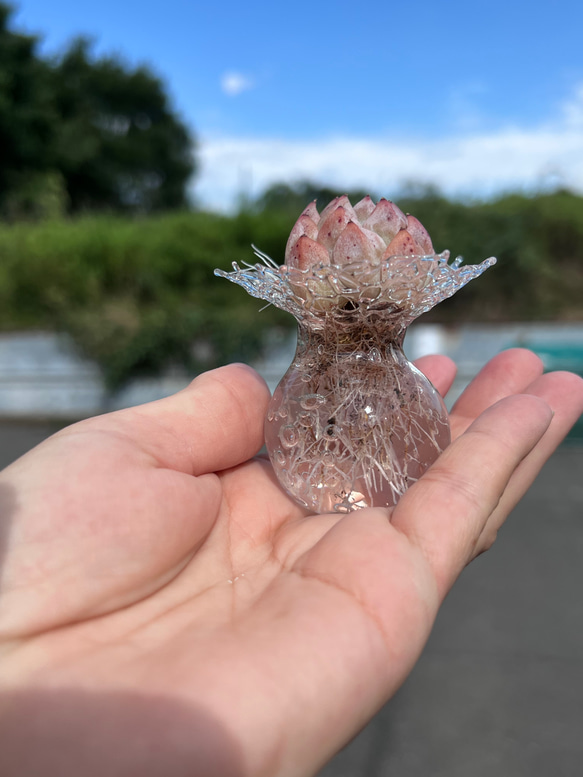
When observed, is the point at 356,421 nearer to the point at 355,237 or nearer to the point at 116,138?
the point at 355,237

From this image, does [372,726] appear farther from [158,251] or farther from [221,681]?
[158,251]

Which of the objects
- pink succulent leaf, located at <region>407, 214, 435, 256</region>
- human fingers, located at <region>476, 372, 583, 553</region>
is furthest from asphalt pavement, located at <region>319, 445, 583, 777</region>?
pink succulent leaf, located at <region>407, 214, 435, 256</region>

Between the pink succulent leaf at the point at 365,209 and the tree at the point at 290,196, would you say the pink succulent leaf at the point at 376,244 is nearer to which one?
the pink succulent leaf at the point at 365,209

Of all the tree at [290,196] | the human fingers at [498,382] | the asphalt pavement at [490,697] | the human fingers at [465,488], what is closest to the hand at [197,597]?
the human fingers at [465,488]

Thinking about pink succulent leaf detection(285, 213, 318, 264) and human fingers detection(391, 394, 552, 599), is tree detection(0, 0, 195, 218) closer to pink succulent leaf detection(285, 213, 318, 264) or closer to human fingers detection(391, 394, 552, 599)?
pink succulent leaf detection(285, 213, 318, 264)

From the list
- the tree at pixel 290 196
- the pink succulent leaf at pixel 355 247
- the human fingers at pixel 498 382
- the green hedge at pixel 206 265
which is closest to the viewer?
the pink succulent leaf at pixel 355 247

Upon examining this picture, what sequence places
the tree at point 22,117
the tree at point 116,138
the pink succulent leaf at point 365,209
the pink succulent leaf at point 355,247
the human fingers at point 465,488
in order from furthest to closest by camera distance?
the tree at point 116,138
the tree at point 22,117
the pink succulent leaf at point 365,209
the pink succulent leaf at point 355,247
the human fingers at point 465,488

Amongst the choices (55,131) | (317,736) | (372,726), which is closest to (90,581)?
(317,736)
